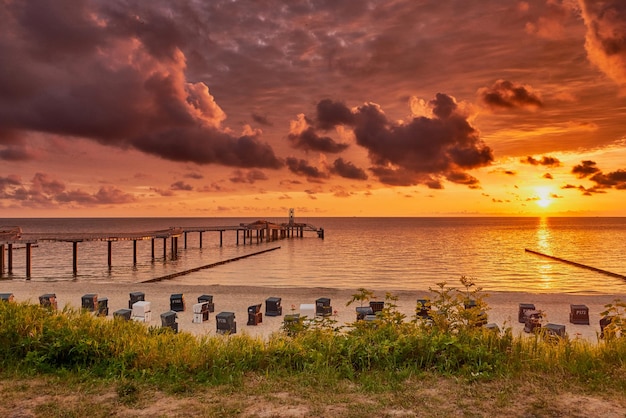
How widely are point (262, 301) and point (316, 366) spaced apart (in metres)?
15.6

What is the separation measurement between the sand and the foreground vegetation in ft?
25.0

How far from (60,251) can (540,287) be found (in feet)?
207

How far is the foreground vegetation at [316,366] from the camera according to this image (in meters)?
6.29

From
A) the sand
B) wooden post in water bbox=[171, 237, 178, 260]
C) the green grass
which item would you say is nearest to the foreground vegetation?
the green grass

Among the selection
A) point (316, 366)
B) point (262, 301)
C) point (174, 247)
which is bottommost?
point (174, 247)

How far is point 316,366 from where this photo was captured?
718 cm

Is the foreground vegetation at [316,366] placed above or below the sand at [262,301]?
above

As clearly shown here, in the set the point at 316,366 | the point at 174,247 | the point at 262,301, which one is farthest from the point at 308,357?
the point at 174,247

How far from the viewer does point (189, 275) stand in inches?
1545

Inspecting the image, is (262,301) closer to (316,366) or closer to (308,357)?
(308,357)

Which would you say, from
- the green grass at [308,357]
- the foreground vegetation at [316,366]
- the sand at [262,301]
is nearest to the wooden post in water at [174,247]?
the sand at [262,301]

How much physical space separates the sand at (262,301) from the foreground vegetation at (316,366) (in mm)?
7609

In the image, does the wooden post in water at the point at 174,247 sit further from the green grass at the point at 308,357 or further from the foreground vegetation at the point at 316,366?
the foreground vegetation at the point at 316,366

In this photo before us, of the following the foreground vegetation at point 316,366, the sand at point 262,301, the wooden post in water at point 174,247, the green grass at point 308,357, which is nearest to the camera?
the foreground vegetation at point 316,366
